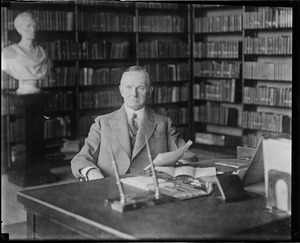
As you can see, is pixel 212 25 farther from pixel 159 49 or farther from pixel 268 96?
pixel 159 49

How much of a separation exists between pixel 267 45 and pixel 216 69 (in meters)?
0.71

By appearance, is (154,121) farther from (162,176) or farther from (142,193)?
(142,193)

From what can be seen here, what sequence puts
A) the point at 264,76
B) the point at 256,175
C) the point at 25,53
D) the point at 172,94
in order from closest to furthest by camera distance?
the point at 256,175
the point at 25,53
the point at 172,94
the point at 264,76

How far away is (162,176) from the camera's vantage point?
261cm

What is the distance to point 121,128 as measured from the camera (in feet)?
9.78

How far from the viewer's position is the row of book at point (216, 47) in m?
5.97

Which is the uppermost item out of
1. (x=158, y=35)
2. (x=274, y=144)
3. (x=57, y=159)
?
(x=158, y=35)

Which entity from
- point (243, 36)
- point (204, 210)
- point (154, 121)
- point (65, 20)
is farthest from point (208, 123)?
point (204, 210)

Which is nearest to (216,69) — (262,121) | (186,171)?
(262,121)

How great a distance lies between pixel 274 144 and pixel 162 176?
0.60 meters

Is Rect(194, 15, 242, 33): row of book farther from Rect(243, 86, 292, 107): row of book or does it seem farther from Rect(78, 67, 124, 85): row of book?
Rect(78, 67, 124, 85): row of book

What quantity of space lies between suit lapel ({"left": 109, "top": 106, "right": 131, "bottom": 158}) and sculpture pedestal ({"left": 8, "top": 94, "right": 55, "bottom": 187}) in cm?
108

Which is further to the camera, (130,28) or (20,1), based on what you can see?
(130,28)

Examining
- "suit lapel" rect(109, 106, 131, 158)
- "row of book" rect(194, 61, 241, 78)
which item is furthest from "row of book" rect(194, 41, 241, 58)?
"suit lapel" rect(109, 106, 131, 158)
